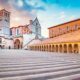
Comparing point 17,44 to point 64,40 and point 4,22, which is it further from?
point 64,40

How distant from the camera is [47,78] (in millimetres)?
5477

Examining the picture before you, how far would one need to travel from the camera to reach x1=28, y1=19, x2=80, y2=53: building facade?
91.9 feet

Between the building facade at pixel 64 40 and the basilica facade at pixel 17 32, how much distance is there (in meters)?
9.05

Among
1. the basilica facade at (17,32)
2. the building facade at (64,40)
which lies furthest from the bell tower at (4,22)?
the building facade at (64,40)

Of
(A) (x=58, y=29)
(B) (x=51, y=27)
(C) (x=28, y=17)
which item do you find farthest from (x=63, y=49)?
(C) (x=28, y=17)

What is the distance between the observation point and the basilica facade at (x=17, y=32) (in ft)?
193

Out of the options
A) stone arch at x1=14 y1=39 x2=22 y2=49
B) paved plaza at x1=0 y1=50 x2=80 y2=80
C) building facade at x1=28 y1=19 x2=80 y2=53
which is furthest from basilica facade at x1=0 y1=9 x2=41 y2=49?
paved plaza at x1=0 y1=50 x2=80 y2=80

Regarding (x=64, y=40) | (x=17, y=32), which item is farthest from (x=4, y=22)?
(x=64, y=40)

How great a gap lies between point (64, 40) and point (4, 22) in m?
42.5

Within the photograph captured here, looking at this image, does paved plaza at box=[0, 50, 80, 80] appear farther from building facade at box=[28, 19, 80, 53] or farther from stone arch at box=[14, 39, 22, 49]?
stone arch at box=[14, 39, 22, 49]

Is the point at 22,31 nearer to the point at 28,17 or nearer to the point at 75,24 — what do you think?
the point at 28,17

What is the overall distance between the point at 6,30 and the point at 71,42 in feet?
152

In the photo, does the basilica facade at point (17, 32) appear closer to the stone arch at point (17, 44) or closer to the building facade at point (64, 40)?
the stone arch at point (17, 44)

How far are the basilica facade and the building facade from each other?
9.05 metres
